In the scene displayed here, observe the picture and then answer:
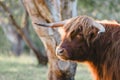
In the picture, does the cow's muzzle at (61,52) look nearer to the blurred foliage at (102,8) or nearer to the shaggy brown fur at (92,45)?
the shaggy brown fur at (92,45)

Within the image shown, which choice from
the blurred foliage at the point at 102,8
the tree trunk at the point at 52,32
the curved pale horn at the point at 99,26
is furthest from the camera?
the blurred foliage at the point at 102,8

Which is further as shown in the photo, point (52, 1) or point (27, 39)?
point (27, 39)

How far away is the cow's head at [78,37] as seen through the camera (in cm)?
773

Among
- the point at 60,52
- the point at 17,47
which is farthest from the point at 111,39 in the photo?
the point at 17,47

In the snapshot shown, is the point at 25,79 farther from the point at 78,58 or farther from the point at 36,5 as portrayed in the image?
the point at 78,58

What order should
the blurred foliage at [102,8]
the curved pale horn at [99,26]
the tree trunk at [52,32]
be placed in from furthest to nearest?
the blurred foliage at [102,8] → the tree trunk at [52,32] → the curved pale horn at [99,26]

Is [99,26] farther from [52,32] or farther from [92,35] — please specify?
[52,32]

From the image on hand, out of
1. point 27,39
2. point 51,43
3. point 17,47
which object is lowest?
point 17,47

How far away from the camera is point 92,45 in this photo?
7828 millimetres

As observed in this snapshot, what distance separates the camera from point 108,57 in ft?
25.9

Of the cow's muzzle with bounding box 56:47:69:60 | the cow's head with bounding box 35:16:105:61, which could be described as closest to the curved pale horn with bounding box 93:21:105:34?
the cow's head with bounding box 35:16:105:61

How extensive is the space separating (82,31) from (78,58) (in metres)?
0.42

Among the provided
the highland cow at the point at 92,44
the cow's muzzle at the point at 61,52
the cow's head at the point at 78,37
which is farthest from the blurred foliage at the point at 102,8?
the cow's muzzle at the point at 61,52

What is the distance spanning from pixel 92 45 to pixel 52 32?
3.27m
